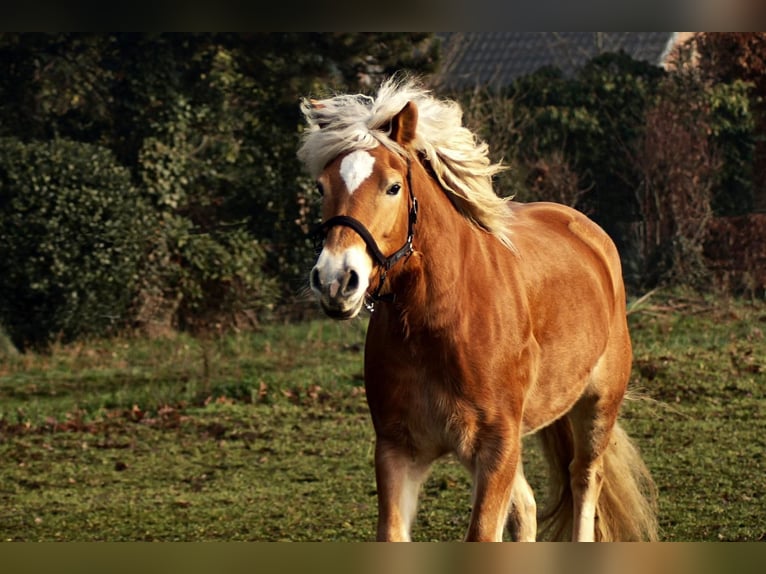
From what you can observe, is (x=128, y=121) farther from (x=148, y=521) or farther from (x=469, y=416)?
(x=469, y=416)

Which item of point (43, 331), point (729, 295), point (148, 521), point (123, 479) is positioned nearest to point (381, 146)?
point (148, 521)

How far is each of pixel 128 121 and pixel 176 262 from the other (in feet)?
4.56

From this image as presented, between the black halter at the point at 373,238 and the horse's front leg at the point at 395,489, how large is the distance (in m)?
0.49

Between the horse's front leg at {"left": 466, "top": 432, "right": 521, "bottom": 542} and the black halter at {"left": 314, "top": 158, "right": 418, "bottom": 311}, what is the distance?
60 centimetres

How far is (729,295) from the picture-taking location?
1123 centimetres

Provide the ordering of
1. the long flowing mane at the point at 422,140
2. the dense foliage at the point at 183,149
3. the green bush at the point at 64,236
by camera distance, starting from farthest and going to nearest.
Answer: the dense foliage at the point at 183,149
the green bush at the point at 64,236
the long flowing mane at the point at 422,140

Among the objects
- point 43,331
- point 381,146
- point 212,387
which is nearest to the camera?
point 381,146

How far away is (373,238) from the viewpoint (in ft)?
12.2

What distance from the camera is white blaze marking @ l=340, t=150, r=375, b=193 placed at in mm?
3742

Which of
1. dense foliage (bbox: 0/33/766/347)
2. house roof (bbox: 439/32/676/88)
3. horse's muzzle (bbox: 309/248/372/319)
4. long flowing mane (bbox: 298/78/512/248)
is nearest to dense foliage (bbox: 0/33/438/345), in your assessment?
dense foliage (bbox: 0/33/766/347)

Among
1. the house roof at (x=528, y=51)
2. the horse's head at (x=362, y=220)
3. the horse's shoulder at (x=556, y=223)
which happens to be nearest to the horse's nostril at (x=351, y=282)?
the horse's head at (x=362, y=220)

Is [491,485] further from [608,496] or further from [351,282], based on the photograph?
[608,496]

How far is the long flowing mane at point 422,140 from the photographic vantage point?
3936mm

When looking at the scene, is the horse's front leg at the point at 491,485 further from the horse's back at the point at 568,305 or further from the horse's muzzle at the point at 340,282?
the horse's muzzle at the point at 340,282
